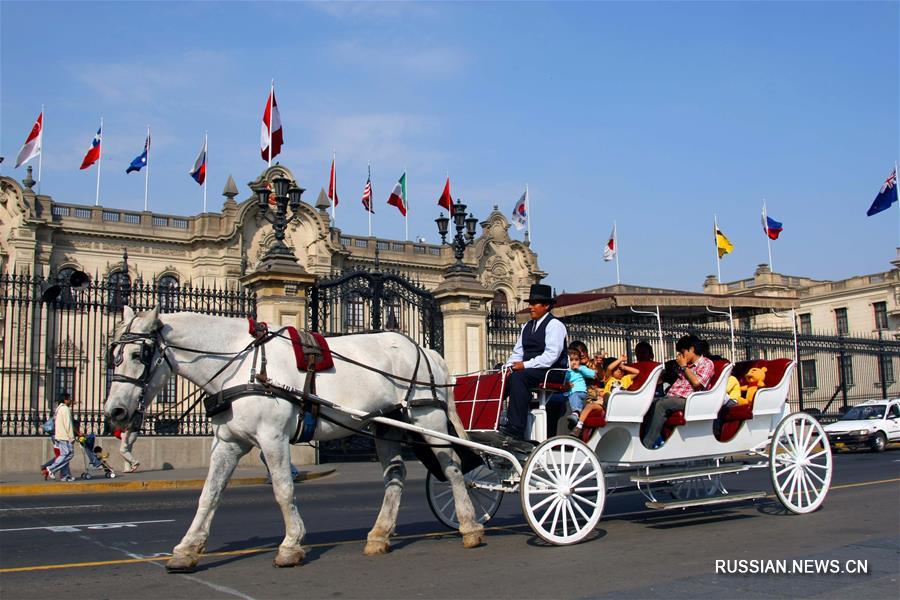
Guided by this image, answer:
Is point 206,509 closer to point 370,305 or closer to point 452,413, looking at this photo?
point 452,413

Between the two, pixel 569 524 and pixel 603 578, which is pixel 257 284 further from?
pixel 603 578

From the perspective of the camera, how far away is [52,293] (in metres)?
16.2

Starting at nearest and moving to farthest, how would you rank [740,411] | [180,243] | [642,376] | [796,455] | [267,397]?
[267,397], [642,376], [740,411], [796,455], [180,243]

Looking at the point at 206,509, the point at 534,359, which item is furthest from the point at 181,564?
the point at 534,359

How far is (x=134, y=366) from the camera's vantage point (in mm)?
6562

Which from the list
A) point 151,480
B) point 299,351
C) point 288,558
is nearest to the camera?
point 288,558

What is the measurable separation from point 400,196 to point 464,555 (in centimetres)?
3369

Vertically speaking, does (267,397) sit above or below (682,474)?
above

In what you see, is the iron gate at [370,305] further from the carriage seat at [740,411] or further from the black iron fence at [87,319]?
the carriage seat at [740,411]

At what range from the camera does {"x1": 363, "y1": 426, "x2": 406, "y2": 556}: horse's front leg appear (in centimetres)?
722

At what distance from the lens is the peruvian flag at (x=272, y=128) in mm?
24000

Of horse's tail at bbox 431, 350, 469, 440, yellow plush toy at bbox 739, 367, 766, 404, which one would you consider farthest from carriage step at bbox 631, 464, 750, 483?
horse's tail at bbox 431, 350, 469, 440

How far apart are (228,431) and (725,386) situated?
5.13 m

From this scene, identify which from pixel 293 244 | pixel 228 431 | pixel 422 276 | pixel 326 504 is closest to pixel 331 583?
pixel 228 431
